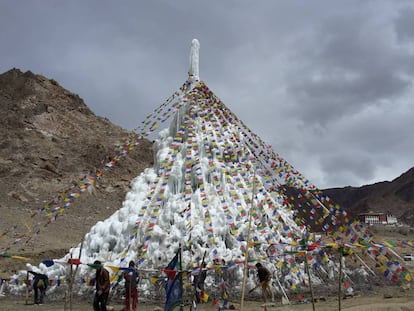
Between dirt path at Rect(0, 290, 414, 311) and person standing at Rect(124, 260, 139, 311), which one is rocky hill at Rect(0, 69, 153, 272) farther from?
person standing at Rect(124, 260, 139, 311)

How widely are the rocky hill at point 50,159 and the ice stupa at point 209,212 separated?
10269 millimetres

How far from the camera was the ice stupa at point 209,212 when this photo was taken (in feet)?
41.0

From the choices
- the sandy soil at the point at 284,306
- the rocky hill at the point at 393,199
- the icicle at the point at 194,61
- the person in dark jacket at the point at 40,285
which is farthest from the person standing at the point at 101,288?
the rocky hill at the point at 393,199

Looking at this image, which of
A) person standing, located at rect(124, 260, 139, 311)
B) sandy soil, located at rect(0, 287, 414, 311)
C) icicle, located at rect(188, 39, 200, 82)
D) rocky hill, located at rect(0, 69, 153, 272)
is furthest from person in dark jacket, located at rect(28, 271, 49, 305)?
rocky hill, located at rect(0, 69, 153, 272)

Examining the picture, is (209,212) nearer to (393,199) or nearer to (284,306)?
(284,306)

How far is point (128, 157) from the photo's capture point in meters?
46.9

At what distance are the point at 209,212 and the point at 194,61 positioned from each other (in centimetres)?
722

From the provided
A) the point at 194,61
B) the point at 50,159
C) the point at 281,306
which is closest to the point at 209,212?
the point at 281,306

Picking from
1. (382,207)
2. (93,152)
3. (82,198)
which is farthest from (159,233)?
(382,207)

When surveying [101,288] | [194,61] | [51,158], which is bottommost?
[101,288]

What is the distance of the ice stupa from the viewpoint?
41.0 ft

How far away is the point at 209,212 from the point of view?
13.4 m

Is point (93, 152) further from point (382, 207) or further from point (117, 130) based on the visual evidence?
point (382, 207)

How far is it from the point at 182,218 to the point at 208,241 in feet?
3.90
